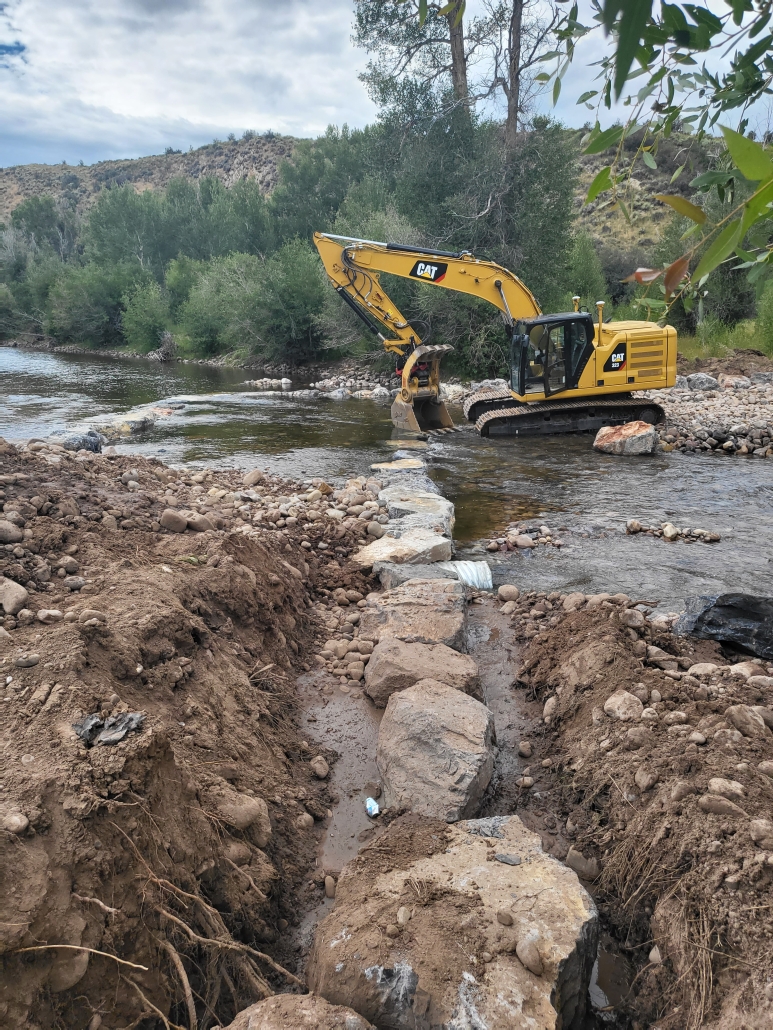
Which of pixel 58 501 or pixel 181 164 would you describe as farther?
pixel 181 164

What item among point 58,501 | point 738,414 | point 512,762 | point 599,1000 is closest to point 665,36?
point 599,1000

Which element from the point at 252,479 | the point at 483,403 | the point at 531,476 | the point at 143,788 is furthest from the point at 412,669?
the point at 483,403

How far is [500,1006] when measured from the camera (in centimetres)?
207

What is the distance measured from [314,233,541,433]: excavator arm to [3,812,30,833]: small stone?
11337 mm

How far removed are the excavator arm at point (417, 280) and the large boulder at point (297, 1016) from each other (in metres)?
11.5

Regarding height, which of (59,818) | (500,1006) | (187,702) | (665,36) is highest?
(665,36)

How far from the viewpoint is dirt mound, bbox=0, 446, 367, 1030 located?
6.62ft

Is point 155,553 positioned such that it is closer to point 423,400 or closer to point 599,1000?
point 599,1000

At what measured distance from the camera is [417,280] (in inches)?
507

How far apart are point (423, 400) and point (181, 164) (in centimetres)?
10312

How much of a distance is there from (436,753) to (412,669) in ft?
2.81

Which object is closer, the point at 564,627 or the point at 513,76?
the point at 564,627

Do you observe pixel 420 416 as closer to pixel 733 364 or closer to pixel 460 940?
pixel 733 364

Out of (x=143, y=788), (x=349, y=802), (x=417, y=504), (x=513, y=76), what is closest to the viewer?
(x=143, y=788)
